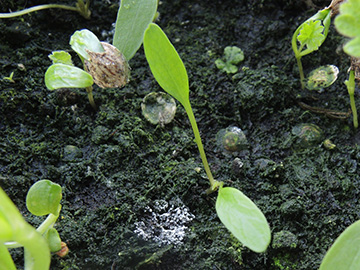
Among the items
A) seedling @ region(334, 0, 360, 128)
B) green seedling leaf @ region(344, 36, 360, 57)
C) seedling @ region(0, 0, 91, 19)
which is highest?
seedling @ region(334, 0, 360, 128)

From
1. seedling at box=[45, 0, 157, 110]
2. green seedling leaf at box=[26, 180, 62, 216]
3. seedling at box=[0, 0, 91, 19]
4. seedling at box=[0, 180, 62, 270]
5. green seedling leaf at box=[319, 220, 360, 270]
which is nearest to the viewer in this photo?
seedling at box=[0, 180, 62, 270]

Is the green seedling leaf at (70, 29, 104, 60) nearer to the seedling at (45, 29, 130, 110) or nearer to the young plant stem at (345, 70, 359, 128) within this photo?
the seedling at (45, 29, 130, 110)

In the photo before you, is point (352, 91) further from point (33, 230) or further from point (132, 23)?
point (33, 230)

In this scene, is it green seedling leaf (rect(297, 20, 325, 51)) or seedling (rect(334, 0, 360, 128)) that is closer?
seedling (rect(334, 0, 360, 128))

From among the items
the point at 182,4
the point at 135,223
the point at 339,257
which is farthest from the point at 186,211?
the point at 182,4

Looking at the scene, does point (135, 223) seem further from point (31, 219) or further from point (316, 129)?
point (316, 129)

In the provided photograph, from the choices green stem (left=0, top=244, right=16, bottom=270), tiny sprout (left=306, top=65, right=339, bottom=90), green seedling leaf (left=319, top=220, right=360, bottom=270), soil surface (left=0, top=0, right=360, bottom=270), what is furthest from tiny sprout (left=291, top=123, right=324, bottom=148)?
green stem (left=0, top=244, right=16, bottom=270)

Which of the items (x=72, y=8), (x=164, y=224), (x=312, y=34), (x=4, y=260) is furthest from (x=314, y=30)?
(x=4, y=260)
